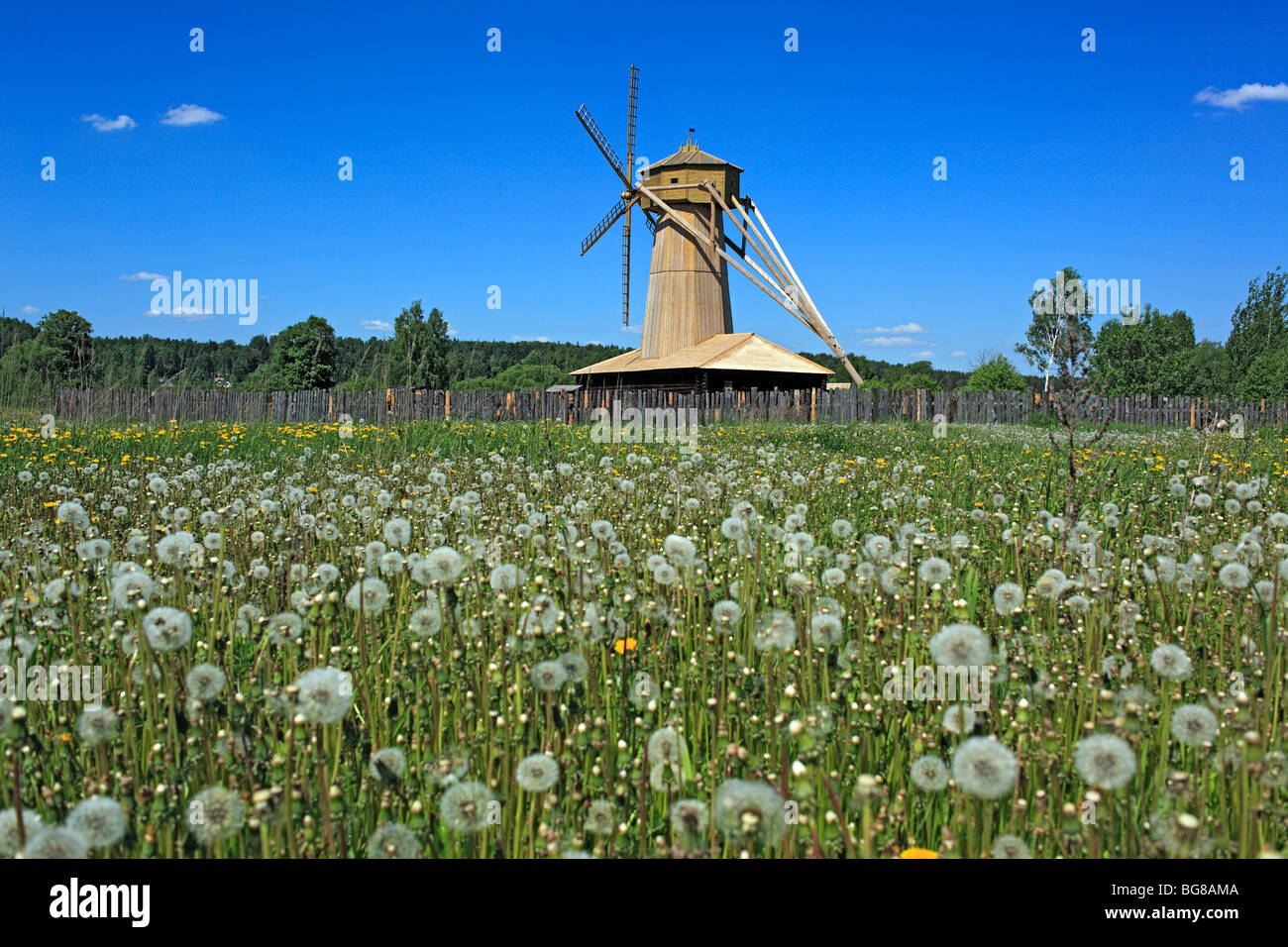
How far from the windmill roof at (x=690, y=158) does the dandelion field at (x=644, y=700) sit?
3337 centimetres

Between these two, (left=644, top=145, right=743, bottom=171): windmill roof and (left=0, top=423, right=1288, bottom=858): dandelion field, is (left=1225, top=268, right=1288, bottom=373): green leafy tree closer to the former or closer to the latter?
(left=644, top=145, right=743, bottom=171): windmill roof

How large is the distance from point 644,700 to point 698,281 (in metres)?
33.5

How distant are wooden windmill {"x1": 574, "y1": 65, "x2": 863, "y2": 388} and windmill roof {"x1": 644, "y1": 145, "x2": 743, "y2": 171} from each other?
0.04 meters

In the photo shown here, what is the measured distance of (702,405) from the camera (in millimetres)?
27234

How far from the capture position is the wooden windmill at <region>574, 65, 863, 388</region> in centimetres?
3228

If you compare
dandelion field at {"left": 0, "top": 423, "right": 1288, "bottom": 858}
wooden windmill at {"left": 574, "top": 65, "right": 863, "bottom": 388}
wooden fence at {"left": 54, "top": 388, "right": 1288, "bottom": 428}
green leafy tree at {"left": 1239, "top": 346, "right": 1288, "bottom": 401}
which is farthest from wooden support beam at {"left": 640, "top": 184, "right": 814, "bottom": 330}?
green leafy tree at {"left": 1239, "top": 346, "right": 1288, "bottom": 401}

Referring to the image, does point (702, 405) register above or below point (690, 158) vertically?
below

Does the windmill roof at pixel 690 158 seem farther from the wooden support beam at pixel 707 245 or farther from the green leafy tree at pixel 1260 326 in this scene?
the green leafy tree at pixel 1260 326

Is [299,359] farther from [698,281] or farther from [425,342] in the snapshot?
[698,281]

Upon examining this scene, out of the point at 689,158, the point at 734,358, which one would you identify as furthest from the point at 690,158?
the point at 734,358

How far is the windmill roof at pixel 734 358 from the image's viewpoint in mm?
30359

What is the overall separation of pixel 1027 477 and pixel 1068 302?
4093 millimetres
